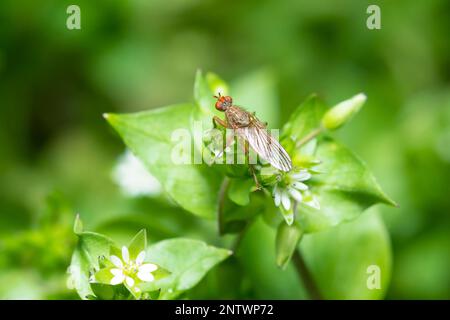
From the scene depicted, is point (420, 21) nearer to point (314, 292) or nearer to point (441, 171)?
point (441, 171)

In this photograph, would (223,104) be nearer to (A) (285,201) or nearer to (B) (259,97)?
(A) (285,201)

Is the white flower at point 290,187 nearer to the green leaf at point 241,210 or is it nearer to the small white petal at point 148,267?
the green leaf at point 241,210

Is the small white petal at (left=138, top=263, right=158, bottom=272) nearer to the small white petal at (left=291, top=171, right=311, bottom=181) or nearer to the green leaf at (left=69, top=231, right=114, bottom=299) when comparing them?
the green leaf at (left=69, top=231, right=114, bottom=299)

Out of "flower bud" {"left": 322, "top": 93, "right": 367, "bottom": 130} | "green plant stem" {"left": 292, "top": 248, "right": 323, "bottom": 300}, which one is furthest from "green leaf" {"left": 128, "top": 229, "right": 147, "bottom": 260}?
"flower bud" {"left": 322, "top": 93, "right": 367, "bottom": 130}

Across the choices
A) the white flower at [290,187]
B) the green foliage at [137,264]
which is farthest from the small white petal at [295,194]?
the green foliage at [137,264]

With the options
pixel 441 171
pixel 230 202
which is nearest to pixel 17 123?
pixel 230 202

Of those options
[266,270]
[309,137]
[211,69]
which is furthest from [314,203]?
[211,69]
